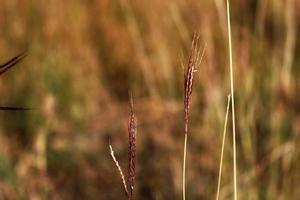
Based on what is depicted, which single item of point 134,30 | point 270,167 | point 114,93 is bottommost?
point 270,167

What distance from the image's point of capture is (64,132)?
102 inches

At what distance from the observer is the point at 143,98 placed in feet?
9.48

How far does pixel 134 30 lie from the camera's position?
9.50 ft

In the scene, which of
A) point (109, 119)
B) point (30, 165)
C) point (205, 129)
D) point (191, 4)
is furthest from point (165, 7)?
point (30, 165)

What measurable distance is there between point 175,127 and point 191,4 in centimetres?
65

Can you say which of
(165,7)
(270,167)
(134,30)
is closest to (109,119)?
(134,30)

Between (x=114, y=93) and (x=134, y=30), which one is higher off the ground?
(x=134, y=30)

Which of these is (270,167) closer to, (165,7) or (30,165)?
(30,165)

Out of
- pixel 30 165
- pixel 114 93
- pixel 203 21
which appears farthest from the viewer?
pixel 114 93

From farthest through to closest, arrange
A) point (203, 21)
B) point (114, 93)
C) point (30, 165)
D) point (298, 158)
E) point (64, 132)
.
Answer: point (114, 93), point (203, 21), point (64, 132), point (30, 165), point (298, 158)

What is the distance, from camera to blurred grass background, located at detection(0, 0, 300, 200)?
7.34ft

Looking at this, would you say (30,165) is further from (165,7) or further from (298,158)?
(165,7)

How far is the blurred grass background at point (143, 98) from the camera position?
7.34 feet

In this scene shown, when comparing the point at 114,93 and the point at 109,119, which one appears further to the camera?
the point at 114,93
